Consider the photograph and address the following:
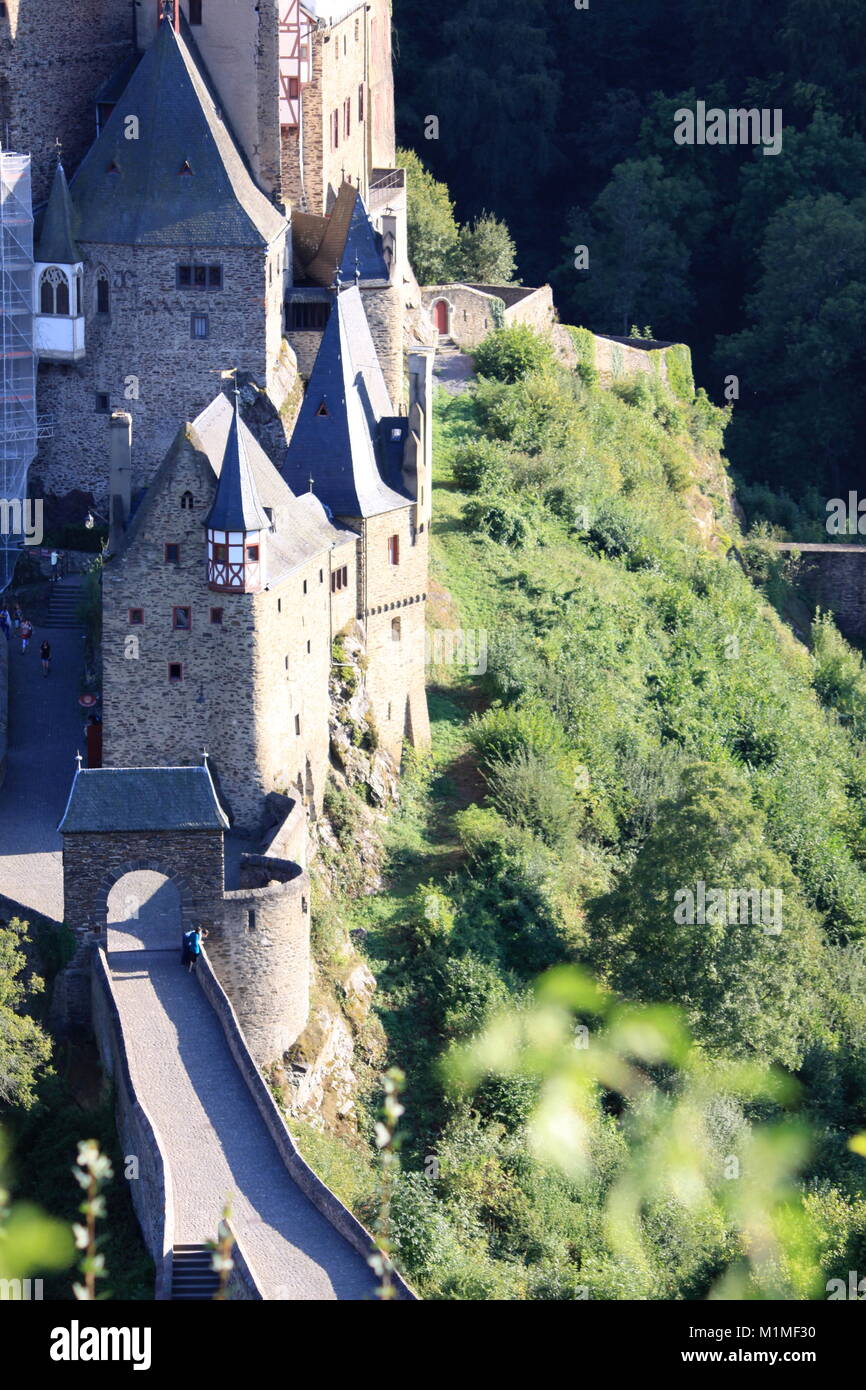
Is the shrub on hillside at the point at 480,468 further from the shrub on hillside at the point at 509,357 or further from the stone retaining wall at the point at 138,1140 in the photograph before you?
the stone retaining wall at the point at 138,1140

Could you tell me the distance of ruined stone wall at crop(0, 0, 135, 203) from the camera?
201 feet

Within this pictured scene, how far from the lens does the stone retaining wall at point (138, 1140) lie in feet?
138

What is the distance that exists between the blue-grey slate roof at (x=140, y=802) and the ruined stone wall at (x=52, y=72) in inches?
719

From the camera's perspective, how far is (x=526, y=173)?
101000mm

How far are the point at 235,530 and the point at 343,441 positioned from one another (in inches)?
311

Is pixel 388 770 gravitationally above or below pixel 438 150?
below

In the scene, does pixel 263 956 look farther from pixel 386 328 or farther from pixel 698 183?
pixel 698 183

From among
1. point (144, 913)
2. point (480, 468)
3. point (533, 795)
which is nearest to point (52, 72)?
point (480, 468)

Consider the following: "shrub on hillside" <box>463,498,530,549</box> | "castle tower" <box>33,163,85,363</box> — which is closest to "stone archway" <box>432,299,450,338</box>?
"shrub on hillside" <box>463,498,530,549</box>

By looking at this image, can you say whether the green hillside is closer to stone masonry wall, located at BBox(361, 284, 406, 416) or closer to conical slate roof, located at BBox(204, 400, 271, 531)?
stone masonry wall, located at BBox(361, 284, 406, 416)

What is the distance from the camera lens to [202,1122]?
4484 cm

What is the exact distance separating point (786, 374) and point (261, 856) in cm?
5212
